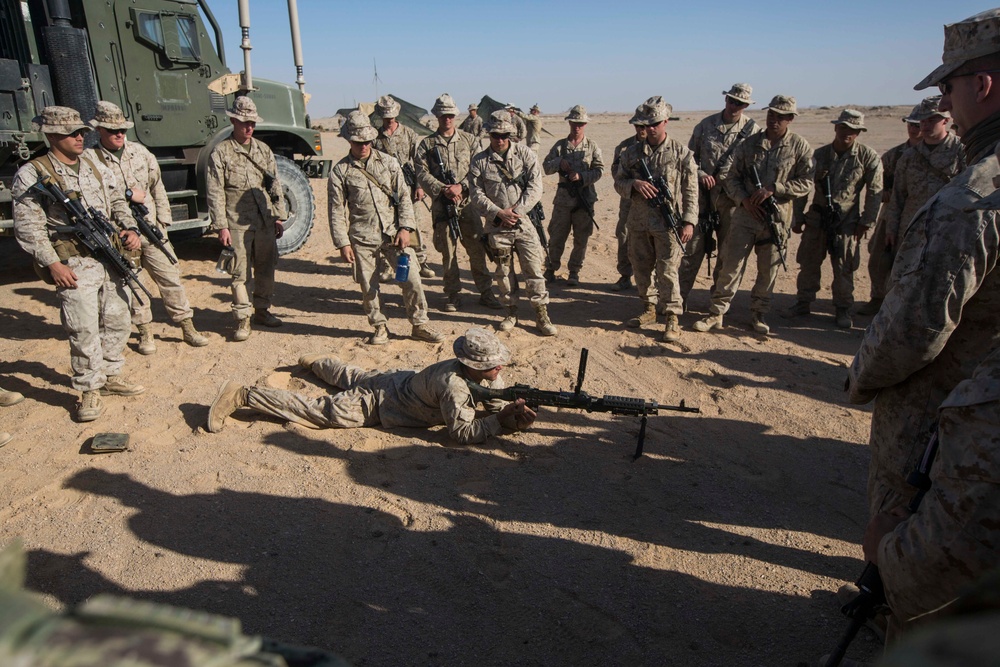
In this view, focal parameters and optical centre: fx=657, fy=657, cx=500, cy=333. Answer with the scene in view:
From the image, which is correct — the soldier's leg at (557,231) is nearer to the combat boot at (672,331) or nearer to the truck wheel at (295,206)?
the combat boot at (672,331)

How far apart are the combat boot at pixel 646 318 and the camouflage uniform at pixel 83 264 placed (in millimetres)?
4447

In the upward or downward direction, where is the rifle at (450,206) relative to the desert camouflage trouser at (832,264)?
upward

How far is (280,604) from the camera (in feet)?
9.79

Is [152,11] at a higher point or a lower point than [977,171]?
higher

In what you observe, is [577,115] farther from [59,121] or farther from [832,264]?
[59,121]

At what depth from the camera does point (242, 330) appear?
6.27m

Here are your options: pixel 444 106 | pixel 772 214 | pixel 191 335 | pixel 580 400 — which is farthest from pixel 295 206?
pixel 580 400

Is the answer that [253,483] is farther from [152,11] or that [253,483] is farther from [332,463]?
[152,11]

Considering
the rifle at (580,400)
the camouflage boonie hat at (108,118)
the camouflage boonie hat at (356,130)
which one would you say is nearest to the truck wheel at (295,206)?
the camouflage boonie hat at (356,130)

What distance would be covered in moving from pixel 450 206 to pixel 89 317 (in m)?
3.63

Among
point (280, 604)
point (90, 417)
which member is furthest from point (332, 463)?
point (90, 417)

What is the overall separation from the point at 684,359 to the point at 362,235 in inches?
123

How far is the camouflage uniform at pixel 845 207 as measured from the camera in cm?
633

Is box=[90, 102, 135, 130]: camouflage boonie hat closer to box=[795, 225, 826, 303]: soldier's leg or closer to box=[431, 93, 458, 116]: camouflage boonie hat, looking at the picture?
box=[431, 93, 458, 116]: camouflage boonie hat
